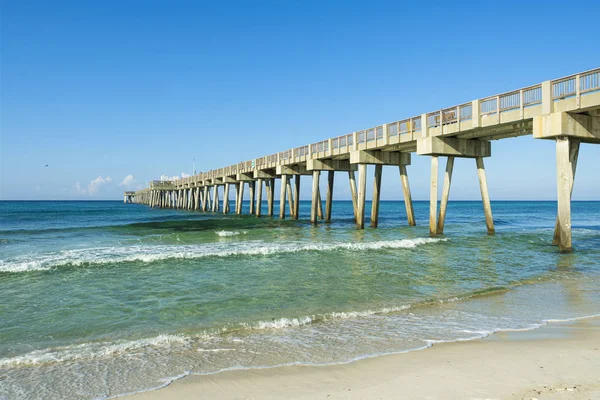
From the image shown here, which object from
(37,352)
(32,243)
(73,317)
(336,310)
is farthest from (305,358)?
(32,243)

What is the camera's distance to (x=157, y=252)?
56.9 ft

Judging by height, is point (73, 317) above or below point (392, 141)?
below

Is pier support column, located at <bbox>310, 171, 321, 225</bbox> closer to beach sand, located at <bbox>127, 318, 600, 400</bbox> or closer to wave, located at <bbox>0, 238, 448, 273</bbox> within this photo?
wave, located at <bbox>0, 238, 448, 273</bbox>

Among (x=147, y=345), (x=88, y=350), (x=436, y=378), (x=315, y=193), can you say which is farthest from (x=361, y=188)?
(x=436, y=378)

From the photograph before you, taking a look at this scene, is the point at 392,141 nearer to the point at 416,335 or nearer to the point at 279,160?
the point at 279,160

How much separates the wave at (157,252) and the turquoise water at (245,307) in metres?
0.15

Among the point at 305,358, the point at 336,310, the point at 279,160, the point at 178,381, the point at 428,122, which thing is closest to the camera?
the point at 178,381

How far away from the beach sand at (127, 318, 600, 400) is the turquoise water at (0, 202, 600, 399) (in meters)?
0.37

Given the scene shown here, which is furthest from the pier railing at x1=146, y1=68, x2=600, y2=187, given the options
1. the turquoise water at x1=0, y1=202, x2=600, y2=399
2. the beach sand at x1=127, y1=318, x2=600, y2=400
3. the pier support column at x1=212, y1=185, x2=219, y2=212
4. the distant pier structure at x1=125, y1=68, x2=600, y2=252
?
the pier support column at x1=212, y1=185, x2=219, y2=212

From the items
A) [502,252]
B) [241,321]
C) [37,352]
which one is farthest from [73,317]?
[502,252]

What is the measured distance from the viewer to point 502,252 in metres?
17.0

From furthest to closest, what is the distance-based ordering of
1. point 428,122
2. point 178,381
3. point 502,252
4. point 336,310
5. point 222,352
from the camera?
point 428,122 < point 502,252 < point 336,310 < point 222,352 < point 178,381

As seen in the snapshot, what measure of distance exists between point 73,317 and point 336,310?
4850mm

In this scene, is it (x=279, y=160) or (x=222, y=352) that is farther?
(x=279, y=160)
